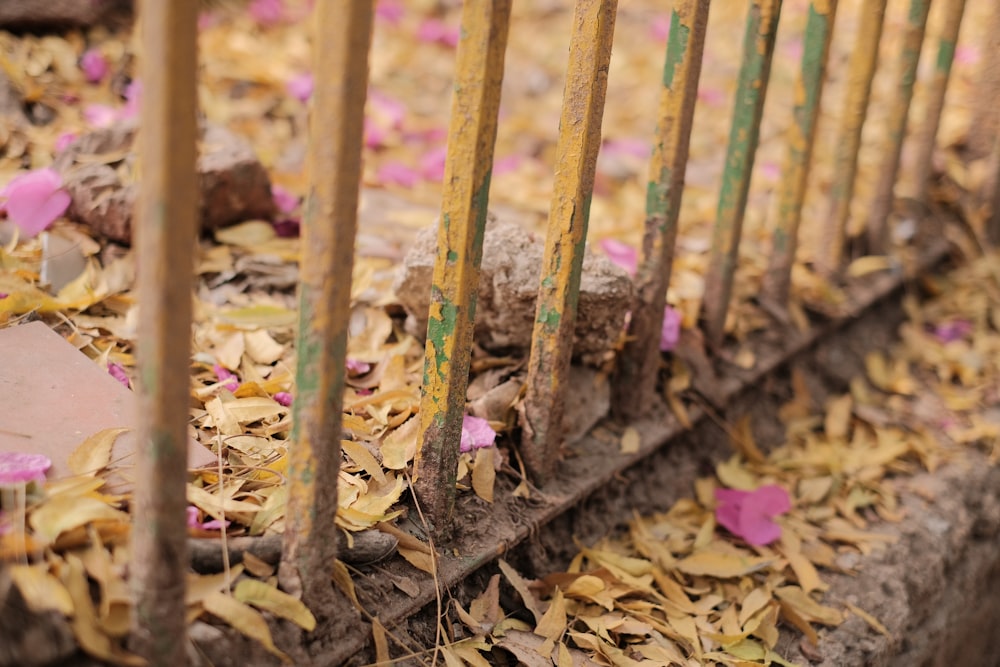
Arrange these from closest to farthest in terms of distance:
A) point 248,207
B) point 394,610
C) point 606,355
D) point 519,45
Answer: point 394,610, point 606,355, point 248,207, point 519,45

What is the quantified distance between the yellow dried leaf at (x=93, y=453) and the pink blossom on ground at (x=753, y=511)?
103 centimetres

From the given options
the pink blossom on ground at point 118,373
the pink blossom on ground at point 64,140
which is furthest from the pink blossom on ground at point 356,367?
the pink blossom on ground at point 64,140

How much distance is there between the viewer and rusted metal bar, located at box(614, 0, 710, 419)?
142 cm

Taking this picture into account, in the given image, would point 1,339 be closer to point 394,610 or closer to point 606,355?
point 394,610

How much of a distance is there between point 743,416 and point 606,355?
1.44ft

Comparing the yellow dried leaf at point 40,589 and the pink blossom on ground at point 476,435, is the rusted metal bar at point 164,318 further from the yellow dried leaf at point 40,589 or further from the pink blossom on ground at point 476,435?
the pink blossom on ground at point 476,435

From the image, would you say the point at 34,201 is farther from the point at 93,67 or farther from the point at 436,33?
the point at 436,33

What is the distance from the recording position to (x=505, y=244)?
1.49 metres

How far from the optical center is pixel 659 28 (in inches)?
138

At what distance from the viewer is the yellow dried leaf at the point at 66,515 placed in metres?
0.95

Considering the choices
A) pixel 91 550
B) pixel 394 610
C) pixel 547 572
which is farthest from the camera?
pixel 547 572

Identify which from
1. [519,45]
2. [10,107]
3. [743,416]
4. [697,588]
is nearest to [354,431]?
[697,588]

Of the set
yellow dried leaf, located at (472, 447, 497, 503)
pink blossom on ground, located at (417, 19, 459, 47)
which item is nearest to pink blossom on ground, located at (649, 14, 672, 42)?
pink blossom on ground, located at (417, 19, 459, 47)

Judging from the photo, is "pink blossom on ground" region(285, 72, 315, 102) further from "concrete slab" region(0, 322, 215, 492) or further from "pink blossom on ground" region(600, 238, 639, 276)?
"concrete slab" region(0, 322, 215, 492)
